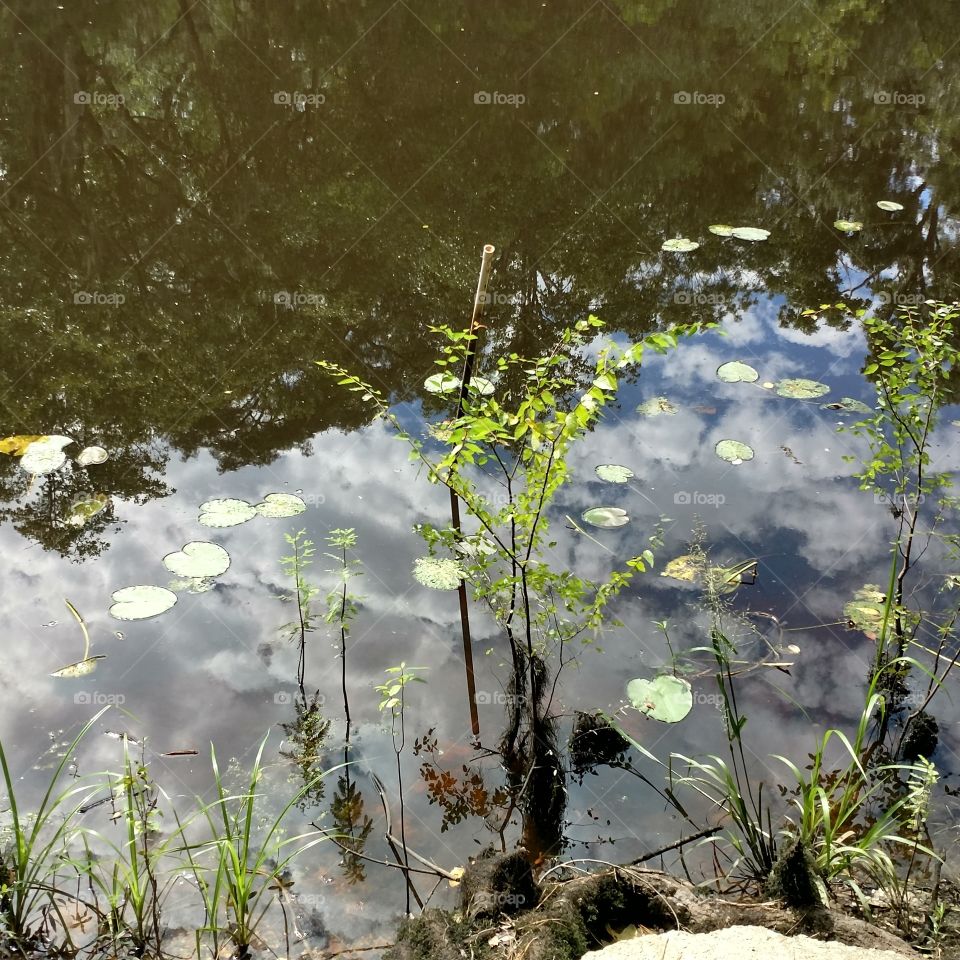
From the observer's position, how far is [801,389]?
5609 millimetres

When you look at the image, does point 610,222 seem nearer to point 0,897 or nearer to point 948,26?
point 0,897

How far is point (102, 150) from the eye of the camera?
30.6 ft

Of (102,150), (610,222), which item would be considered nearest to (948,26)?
(610,222)

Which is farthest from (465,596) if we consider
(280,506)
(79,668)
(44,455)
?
(44,455)

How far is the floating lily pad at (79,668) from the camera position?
3.36 meters

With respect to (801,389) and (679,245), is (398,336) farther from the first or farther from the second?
(679,245)

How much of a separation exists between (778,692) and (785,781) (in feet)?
1.49

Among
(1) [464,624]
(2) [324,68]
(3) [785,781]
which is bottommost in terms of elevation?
(3) [785,781]

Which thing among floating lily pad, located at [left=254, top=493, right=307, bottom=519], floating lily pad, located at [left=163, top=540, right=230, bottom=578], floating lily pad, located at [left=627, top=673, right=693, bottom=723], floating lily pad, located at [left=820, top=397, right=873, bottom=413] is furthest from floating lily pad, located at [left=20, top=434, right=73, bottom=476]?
floating lily pad, located at [left=820, top=397, right=873, bottom=413]

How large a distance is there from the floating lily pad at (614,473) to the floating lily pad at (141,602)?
253 centimetres

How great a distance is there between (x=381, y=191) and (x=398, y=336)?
311 cm

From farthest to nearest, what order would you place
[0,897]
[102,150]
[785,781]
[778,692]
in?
[102,150] → [778,692] → [785,781] → [0,897]

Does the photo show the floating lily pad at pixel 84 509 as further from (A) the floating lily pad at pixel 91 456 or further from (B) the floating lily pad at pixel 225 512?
(B) the floating lily pad at pixel 225 512

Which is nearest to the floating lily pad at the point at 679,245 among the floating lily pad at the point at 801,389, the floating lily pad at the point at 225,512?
the floating lily pad at the point at 801,389
